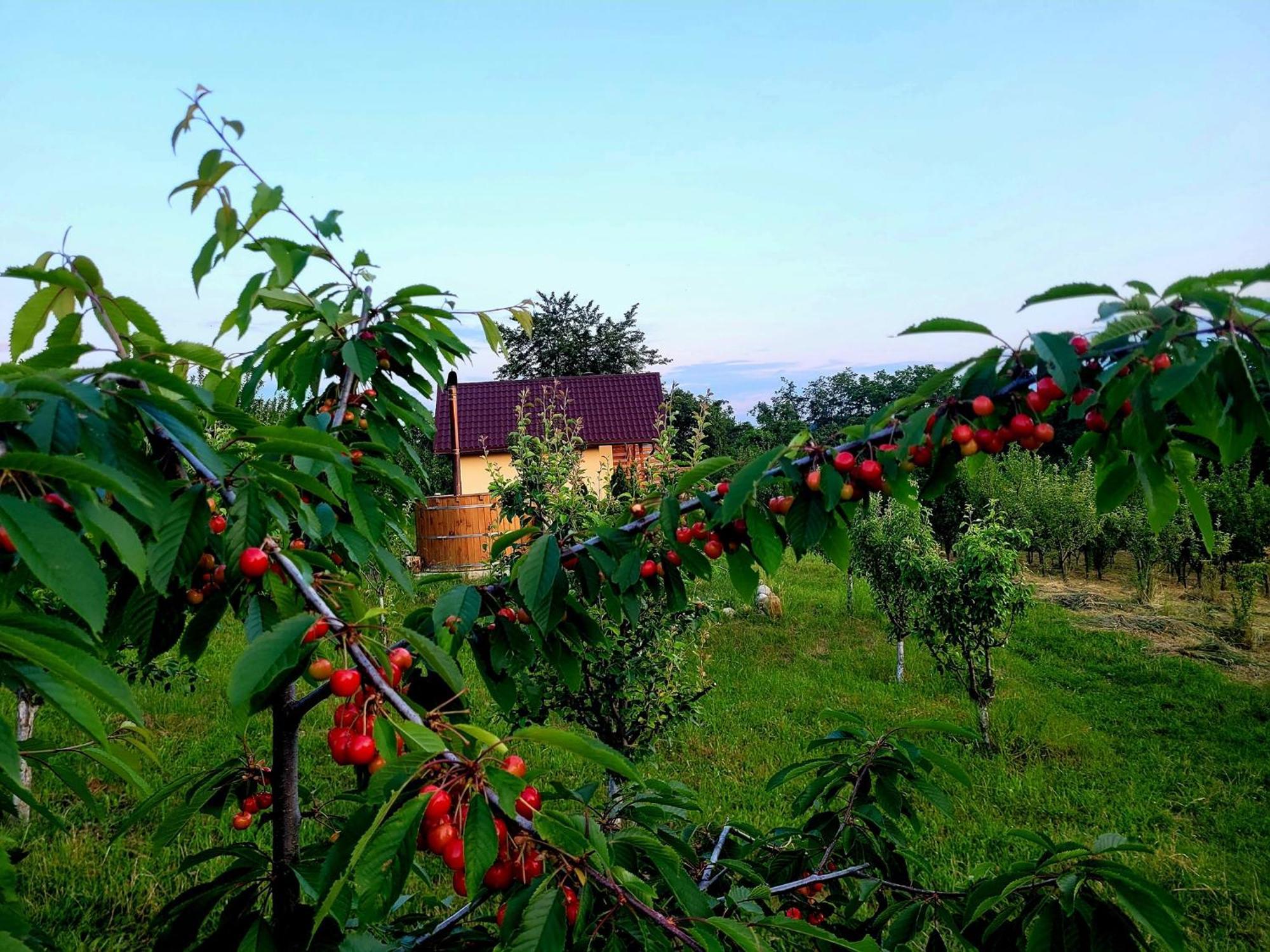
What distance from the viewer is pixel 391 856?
0.80 metres

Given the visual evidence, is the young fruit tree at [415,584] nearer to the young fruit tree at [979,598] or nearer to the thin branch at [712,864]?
the thin branch at [712,864]

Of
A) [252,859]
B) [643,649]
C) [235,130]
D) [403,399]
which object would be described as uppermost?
[235,130]

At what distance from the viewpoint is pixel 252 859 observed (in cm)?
144

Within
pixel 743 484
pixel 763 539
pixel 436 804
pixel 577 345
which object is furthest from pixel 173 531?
pixel 577 345

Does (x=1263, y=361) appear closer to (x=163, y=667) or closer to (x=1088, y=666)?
(x=163, y=667)

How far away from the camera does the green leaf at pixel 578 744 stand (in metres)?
0.83

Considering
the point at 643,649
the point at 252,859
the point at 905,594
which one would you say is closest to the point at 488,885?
the point at 252,859

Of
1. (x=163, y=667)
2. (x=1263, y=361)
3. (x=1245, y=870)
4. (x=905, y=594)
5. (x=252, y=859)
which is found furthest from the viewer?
(x=905, y=594)

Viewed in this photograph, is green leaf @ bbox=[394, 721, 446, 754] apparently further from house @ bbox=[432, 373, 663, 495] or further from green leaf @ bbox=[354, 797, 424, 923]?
house @ bbox=[432, 373, 663, 495]

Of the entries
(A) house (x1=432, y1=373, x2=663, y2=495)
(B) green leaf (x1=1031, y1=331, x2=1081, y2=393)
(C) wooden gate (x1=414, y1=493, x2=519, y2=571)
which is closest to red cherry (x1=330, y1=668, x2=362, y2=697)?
(B) green leaf (x1=1031, y1=331, x2=1081, y2=393)

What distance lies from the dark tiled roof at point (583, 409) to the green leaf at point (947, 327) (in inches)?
669

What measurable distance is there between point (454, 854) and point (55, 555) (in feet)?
1.65

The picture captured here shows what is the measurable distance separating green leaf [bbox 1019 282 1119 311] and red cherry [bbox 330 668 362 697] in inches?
41.8

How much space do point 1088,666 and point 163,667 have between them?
875 centimetres
